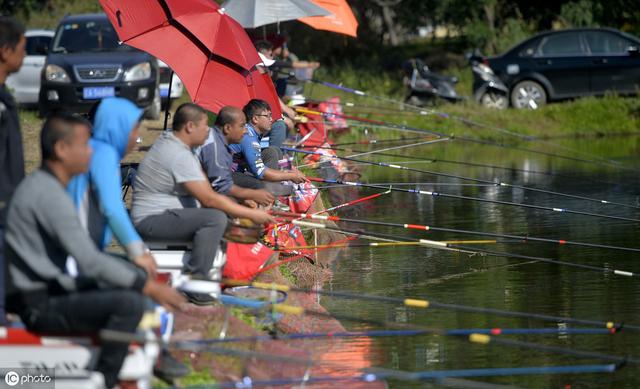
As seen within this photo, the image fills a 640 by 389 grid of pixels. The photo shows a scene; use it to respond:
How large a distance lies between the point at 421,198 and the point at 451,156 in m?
3.88

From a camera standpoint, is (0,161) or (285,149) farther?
(285,149)

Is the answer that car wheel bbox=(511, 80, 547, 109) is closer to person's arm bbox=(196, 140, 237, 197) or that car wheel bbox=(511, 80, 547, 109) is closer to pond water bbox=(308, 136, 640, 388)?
pond water bbox=(308, 136, 640, 388)

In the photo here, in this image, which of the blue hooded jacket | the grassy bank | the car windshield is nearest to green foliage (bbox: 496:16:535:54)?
the grassy bank

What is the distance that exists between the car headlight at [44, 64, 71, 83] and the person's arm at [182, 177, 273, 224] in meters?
12.1

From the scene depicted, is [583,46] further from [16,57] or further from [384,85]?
[16,57]

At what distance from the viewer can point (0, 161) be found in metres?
6.71

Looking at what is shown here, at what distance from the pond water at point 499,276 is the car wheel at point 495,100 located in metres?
5.73

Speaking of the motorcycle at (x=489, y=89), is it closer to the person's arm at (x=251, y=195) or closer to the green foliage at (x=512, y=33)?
the green foliage at (x=512, y=33)

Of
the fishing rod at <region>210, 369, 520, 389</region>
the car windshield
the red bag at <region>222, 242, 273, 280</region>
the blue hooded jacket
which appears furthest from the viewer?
the car windshield

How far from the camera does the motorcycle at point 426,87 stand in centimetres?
2373

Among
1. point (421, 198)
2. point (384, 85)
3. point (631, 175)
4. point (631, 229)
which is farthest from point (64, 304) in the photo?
point (384, 85)

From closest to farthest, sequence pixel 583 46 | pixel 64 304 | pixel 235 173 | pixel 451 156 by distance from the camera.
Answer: pixel 64 304, pixel 235 173, pixel 451 156, pixel 583 46

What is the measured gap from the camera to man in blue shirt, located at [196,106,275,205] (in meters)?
9.12

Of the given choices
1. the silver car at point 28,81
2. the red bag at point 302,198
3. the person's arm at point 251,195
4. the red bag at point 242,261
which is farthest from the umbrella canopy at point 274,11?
the silver car at point 28,81
